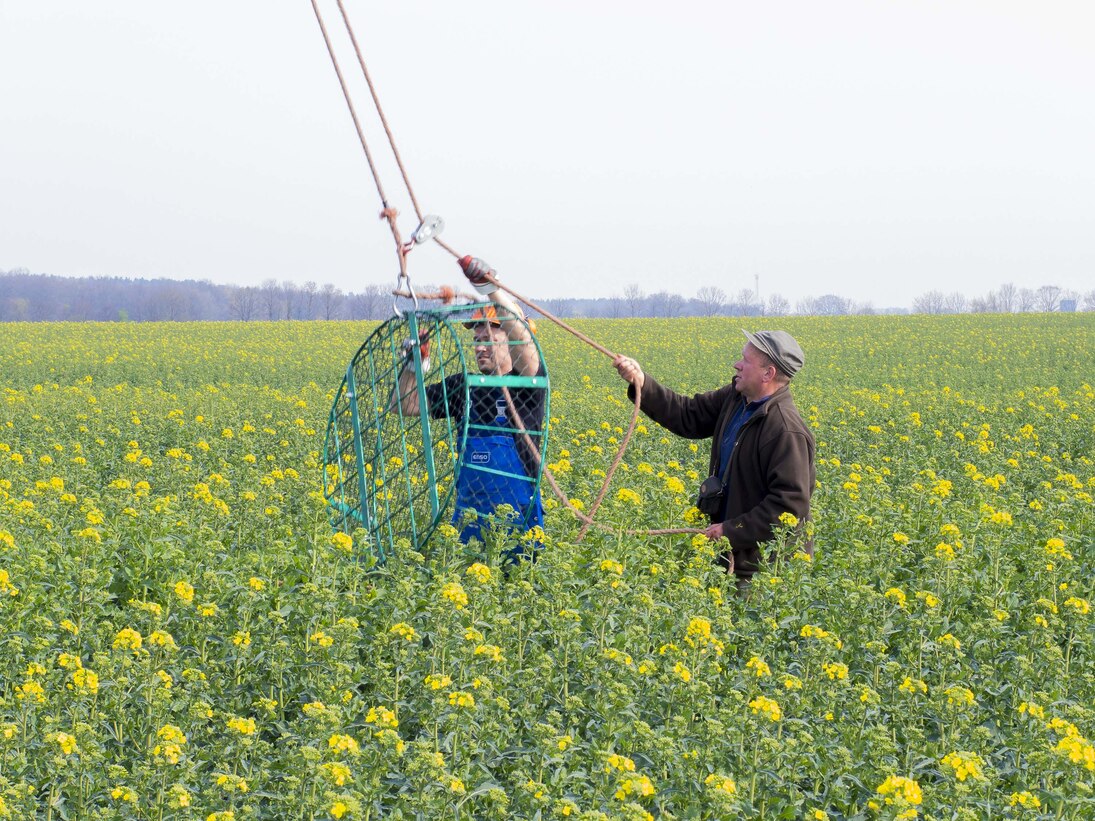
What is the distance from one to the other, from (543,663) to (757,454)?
87.7 inches

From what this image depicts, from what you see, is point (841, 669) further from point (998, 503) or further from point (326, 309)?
point (326, 309)

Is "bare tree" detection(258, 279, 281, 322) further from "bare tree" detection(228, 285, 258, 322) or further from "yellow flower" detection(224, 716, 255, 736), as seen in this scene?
"yellow flower" detection(224, 716, 255, 736)

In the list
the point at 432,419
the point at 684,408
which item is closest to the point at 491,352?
the point at 432,419

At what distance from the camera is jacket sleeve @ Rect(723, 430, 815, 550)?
18.8ft

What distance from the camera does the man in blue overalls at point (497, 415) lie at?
5.90 meters

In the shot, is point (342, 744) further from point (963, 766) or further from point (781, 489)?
point (781, 489)

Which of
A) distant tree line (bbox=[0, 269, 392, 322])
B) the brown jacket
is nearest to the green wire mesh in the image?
the brown jacket

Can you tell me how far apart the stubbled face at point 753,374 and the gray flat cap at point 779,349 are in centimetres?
5

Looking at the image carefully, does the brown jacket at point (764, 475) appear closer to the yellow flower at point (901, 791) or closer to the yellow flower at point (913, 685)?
the yellow flower at point (913, 685)

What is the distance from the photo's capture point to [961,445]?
437 inches

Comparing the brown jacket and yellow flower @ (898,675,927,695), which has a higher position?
the brown jacket

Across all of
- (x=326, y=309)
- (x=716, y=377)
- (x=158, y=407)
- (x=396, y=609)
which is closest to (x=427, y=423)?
(x=396, y=609)

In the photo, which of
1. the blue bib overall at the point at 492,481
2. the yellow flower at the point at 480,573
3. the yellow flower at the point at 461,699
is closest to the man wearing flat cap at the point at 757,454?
the blue bib overall at the point at 492,481

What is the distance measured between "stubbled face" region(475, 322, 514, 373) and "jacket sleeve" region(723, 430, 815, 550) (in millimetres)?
1597
